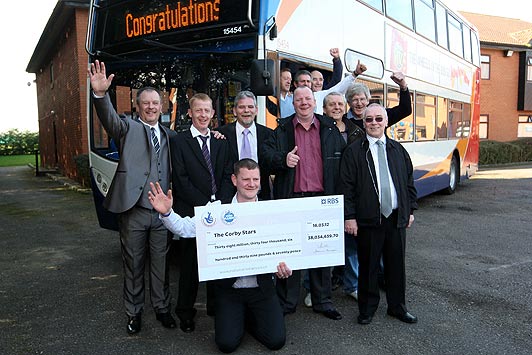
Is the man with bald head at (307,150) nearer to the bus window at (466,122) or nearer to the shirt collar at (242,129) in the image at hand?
the shirt collar at (242,129)

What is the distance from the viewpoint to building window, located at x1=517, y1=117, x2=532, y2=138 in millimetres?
29484

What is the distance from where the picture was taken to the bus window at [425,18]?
29.6 feet

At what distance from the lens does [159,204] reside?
139 inches

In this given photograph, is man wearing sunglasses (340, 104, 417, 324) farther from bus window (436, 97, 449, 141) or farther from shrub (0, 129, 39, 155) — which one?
shrub (0, 129, 39, 155)

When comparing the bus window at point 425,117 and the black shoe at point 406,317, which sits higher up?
the bus window at point 425,117

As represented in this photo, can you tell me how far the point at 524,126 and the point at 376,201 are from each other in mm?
29882

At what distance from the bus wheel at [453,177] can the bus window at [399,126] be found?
141 inches

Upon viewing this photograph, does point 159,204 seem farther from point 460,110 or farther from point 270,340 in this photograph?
point 460,110

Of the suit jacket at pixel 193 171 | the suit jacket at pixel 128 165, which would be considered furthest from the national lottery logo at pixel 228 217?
the suit jacket at pixel 128 165

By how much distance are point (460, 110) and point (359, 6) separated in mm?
6064

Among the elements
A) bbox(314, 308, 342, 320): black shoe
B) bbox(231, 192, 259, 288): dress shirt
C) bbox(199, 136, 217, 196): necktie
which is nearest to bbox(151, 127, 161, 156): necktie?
bbox(199, 136, 217, 196): necktie

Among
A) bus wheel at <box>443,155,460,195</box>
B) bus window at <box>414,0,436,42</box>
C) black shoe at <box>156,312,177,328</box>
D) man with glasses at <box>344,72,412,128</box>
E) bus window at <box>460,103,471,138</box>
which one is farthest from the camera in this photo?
bus window at <box>460,103,471,138</box>

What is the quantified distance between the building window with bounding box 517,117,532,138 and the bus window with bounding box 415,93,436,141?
75.0 feet

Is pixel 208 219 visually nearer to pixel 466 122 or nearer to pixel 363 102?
pixel 363 102
